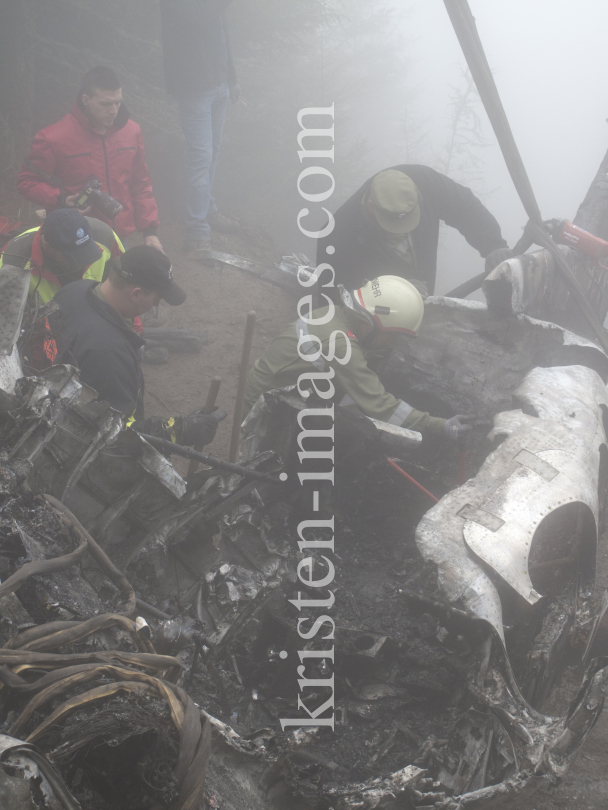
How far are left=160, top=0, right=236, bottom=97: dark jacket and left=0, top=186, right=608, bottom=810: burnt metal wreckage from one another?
4875mm

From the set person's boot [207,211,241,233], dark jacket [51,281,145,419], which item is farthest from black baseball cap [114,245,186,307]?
person's boot [207,211,241,233]

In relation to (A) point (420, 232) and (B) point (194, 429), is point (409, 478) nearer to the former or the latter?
(B) point (194, 429)

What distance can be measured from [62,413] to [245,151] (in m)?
9.36

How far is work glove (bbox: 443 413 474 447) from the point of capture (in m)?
2.95

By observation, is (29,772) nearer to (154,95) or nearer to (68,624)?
(68,624)

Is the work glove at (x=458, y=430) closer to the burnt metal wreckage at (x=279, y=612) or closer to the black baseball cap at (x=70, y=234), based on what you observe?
the burnt metal wreckage at (x=279, y=612)

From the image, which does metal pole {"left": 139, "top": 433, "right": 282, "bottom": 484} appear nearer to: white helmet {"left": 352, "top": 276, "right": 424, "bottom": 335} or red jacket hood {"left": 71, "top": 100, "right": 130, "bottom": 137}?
white helmet {"left": 352, "top": 276, "right": 424, "bottom": 335}

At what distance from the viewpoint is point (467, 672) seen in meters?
1.85

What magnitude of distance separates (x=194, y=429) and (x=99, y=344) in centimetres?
70

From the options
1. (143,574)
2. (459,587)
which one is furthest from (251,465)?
(459,587)

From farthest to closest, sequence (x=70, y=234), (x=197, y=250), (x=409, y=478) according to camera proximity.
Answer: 1. (x=197, y=250)
2. (x=70, y=234)
3. (x=409, y=478)

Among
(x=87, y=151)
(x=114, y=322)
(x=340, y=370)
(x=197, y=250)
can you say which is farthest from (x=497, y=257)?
(x=197, y=250)

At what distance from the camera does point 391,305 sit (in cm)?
292

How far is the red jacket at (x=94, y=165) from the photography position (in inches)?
166
